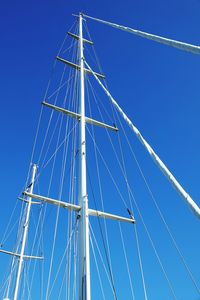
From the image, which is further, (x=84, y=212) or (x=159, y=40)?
(x=84, y=212)

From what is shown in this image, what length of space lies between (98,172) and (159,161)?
29.3 ft

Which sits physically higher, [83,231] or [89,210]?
[89,210]

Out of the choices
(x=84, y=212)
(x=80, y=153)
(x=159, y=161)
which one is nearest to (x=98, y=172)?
(x=80, y=153)

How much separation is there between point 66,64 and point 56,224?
9.98 metres

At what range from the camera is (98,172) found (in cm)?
1656

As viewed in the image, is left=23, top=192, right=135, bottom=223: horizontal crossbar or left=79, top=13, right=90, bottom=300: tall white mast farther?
left=23, top=192, right=135, bottom=223: horizontal crossbar

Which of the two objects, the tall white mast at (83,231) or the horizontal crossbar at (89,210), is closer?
the tall white mast at (83,231)

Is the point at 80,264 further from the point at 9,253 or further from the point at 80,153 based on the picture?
Answer: the point at 9,253

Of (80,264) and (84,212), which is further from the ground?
(84,212)

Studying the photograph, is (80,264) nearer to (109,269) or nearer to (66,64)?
(109,269)

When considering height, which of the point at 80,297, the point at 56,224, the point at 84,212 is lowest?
the point at 80,297

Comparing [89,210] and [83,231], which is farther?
[89,210]

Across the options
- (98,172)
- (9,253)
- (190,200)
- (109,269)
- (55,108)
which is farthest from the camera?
(9,253)

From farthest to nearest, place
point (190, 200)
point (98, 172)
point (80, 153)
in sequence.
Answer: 1. point (98, 172)
2. point (80, 153)
3. point (190, 200)
